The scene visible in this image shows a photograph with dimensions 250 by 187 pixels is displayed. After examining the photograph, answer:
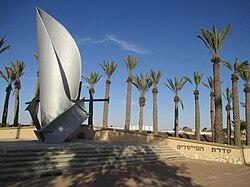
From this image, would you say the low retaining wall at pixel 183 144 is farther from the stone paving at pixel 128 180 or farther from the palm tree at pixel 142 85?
the palm tree at pixel 142 85

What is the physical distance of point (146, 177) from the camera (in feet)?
29.6

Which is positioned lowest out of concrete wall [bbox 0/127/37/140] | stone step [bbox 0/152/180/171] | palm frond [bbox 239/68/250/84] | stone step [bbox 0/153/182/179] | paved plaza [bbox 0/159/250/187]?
paved plaza [bbox 0/159/250/187]

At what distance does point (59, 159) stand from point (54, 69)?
7.77 metres

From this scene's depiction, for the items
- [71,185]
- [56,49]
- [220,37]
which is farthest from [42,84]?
[220,37]

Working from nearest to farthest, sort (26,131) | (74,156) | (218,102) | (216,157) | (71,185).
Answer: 1. (71,185)
2. (74,156)
3. (216,157)
4. (218,102)
5. (26,131)

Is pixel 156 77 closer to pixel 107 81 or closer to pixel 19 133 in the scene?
pixel 107 81

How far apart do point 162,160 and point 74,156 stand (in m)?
5.99

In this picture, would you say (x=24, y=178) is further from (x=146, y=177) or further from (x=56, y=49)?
(x=56, y=49)

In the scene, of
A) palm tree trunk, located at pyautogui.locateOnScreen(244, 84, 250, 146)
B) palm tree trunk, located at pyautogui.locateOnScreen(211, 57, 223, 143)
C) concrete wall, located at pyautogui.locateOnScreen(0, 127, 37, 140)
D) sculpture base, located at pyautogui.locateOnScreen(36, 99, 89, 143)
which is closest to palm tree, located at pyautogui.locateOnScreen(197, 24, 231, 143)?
palm tree trunk, located at pyautogui.locateOnScreen(211, 57, 223, 143)

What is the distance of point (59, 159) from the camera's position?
31.1 ft

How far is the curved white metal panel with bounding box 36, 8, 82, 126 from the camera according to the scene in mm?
15336

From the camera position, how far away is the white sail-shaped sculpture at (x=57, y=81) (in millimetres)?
15102

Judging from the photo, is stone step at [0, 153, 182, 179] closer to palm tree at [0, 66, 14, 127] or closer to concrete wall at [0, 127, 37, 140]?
concrete wall at [0, 127, 37, 140]

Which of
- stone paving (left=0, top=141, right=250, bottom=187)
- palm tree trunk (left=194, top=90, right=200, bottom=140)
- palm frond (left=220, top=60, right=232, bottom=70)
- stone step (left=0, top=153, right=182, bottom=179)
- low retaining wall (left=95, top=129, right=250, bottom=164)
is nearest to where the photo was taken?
stone paving (left=0, top=141, right=250, bottom=187)
